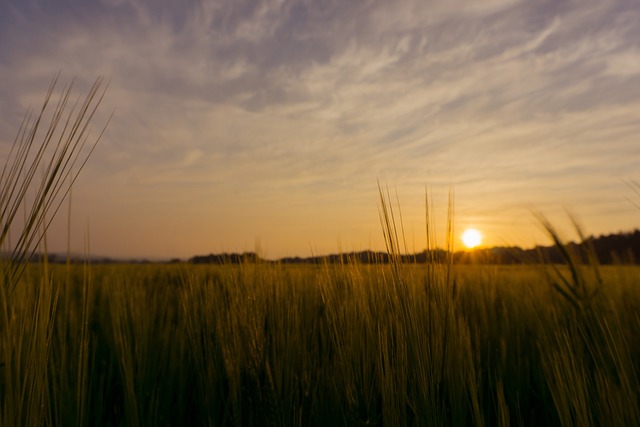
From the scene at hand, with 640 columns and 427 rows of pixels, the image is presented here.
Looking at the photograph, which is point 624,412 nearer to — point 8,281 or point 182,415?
point 8,281

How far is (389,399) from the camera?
45.7 inches

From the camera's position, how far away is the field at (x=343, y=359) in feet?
3.48

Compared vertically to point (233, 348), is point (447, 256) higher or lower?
higher

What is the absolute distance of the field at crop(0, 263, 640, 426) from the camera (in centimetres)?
106

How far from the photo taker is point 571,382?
1031 millimetres

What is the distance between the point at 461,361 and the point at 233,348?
31.3 inches

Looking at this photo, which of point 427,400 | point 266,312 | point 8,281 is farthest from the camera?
point 266,312

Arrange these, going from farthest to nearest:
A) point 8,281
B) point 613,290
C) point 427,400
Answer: point 613,290
point 427,400
point 8,281

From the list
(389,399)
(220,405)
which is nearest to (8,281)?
(389,399)

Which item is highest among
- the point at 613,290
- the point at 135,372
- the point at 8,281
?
the point at 8,281

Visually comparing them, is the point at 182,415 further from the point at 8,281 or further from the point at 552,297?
the point at 552,297

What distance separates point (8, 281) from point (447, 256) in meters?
0.96

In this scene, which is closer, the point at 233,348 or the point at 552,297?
the point at 233,348

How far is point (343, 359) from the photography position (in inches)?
54.2
